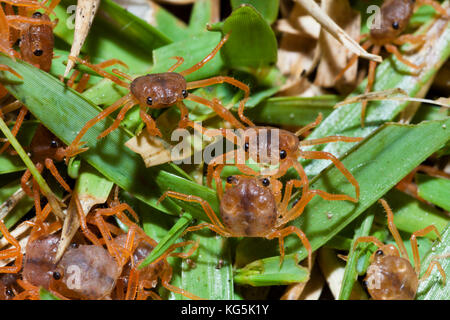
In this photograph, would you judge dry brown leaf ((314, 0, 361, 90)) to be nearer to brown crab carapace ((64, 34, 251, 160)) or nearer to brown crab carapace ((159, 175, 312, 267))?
brown crab carapace ((64, 34, 251, 160))

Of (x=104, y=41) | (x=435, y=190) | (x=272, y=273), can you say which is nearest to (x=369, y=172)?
(x=435, y=190)

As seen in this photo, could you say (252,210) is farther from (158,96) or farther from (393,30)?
(393,30)

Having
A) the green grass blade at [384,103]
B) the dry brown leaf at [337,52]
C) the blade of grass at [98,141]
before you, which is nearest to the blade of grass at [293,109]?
the green grass blade at [384,103]

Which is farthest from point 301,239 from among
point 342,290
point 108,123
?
point 108,123

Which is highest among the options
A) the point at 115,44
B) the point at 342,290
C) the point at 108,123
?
the point at 115,44

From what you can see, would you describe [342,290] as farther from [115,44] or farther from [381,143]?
[115,44]
